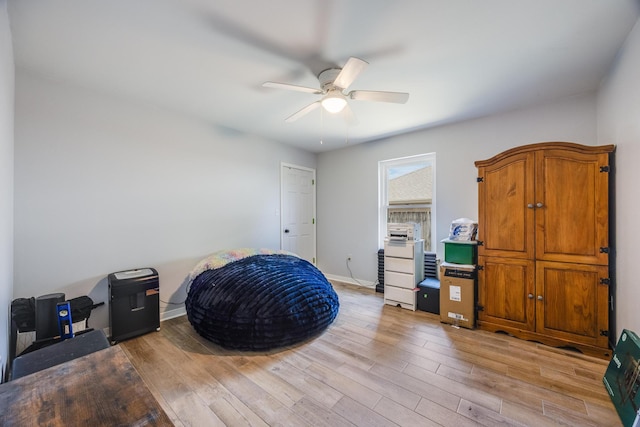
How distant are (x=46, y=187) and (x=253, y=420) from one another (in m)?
2.73

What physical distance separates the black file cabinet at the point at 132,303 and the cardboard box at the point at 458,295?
10.4ft

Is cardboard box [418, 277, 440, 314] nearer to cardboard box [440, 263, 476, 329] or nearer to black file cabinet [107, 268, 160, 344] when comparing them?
cardboard box [440, 263, 476, 329]

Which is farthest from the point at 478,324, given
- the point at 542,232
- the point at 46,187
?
the point at 46,187

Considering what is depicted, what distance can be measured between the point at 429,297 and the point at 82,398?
327 cm

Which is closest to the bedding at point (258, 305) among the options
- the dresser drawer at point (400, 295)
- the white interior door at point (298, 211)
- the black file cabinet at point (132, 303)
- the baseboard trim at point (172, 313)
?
the black file cabinet at point (132, 303)

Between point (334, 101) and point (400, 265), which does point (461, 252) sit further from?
point (334, 101)

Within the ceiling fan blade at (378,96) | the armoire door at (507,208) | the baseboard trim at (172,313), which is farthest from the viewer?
the baseboard trim at (172,313)

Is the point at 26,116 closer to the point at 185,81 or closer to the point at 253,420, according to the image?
the point at 185,81

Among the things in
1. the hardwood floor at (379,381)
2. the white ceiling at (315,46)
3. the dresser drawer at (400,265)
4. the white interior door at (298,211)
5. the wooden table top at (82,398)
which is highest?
the white ceiling at (315,46)

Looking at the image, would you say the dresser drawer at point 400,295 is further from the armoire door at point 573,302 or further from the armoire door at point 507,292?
the armoire door at point 573,302

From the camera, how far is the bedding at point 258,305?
2385 mm

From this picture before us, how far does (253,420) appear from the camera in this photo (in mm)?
1571

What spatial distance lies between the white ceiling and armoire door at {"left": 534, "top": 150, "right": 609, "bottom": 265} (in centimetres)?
81

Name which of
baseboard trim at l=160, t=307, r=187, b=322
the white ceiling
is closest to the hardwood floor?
baseboard trim at l=160, t=307, r=187, b=322
